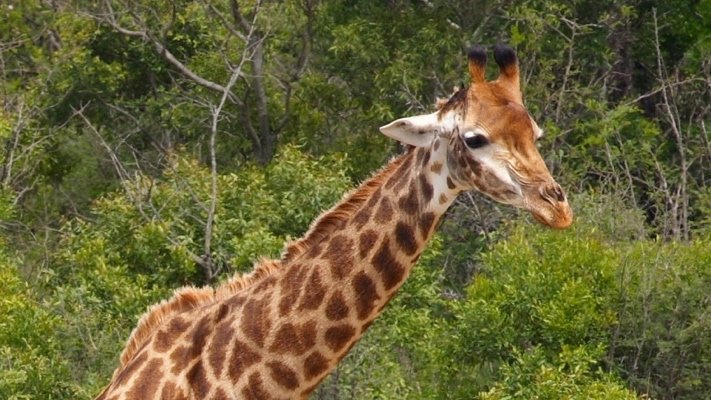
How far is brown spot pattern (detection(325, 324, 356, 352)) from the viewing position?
6.87 m

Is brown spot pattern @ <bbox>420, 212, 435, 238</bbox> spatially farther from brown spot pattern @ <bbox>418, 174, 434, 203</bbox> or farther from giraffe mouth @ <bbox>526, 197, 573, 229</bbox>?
giraffe mouth @ <bbox>526, 197, 573, 229</bbox>

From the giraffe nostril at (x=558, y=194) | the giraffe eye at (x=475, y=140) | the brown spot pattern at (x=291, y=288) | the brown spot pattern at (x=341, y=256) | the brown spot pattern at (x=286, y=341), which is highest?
the giraffe eye at (x=475, y=140)

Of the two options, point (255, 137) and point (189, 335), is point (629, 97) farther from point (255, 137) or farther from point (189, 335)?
point (189, 335)

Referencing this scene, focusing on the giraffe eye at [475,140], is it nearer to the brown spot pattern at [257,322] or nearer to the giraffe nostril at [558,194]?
the giraffe nostril at [558,194]

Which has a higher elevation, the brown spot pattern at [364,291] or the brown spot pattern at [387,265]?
the brown spot pattern at [387,265]

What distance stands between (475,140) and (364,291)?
77cm

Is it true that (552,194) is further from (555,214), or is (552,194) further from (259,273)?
(259,273)

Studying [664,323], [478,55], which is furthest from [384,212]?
[664,323]

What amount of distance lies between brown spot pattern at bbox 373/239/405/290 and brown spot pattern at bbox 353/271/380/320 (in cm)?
5

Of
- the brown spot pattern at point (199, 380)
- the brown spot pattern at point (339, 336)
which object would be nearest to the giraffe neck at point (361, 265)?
the brown spot pattern at point (339, 336)

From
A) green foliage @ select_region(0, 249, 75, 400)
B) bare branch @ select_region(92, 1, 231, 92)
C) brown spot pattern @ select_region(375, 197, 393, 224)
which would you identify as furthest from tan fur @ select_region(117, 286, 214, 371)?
bare branch @ select_region(92, 1, 231, 92)

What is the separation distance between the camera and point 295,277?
697 centimetres

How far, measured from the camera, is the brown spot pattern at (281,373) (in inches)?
272

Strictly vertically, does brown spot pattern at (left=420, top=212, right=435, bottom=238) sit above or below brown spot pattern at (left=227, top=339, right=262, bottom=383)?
above
